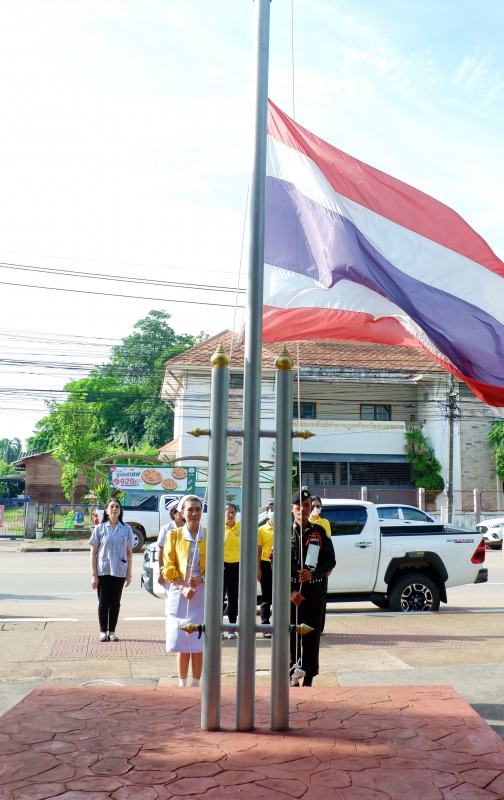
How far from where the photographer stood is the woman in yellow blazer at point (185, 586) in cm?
670

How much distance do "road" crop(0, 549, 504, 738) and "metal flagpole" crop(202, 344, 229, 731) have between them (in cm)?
249

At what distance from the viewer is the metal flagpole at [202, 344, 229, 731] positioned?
4609mm

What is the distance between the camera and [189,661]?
7066mm

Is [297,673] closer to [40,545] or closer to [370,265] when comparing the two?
[370,265]

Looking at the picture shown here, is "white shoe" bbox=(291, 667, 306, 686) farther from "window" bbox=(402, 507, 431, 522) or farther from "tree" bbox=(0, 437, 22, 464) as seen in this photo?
"tree" bbox=(0, 437, 22, 464)

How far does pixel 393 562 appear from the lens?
12.8 m

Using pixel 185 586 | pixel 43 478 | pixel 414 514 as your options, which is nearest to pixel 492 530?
pixel 414 514

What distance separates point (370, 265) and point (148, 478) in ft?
80.1

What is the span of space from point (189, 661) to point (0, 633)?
4.83 m

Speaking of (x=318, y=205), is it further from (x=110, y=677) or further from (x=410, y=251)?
(x=110, y=677)

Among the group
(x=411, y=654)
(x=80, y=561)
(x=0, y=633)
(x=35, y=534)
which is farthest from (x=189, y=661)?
(x=35, y=534)

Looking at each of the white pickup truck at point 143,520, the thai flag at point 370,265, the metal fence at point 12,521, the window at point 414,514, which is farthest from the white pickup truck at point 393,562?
the metal fence at point 12,521

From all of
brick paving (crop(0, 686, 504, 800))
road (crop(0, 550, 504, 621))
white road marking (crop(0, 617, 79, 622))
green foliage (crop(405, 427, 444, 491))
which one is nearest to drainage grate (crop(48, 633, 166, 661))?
white road marking (crop(0, 617, 79, 622))

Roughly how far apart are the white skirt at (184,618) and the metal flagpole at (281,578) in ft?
A: 6.74
